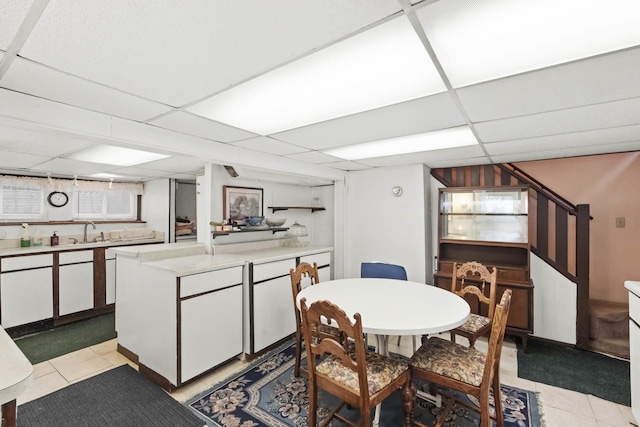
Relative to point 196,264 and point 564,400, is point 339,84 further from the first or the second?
point 564,400

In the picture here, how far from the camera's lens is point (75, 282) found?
3977 millimetres

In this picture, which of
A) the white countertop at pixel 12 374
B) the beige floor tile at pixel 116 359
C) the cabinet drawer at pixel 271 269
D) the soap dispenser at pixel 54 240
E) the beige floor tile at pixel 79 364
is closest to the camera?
the white countertop at pixel 12 374

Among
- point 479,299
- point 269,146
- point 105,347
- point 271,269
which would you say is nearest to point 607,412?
point 479,299

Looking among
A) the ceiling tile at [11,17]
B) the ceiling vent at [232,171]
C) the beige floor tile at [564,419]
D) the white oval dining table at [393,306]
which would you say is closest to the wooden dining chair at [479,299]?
the white oval dining table at [393,306]

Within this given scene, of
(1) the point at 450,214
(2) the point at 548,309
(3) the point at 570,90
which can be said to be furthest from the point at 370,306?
(2) the point at 548,309

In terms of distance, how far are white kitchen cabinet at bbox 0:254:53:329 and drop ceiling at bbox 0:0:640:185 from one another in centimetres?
170

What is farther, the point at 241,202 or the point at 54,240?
the point at 54,240

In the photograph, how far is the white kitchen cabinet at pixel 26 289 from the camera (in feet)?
11.3

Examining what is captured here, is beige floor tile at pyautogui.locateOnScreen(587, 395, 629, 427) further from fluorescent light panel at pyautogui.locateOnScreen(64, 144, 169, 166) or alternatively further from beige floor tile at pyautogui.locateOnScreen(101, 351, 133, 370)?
fluorescent light panel at pyautogui.locateOnScreen(64, 144, 169, 166)

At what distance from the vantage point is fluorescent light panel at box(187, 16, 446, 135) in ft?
4.01

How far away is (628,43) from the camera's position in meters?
1.17

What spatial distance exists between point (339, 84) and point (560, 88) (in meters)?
1.18

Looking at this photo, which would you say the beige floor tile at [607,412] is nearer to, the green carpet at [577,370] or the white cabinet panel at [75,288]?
the green carpet at [577,370]

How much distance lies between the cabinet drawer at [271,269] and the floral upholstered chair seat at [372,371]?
4.23 feet
